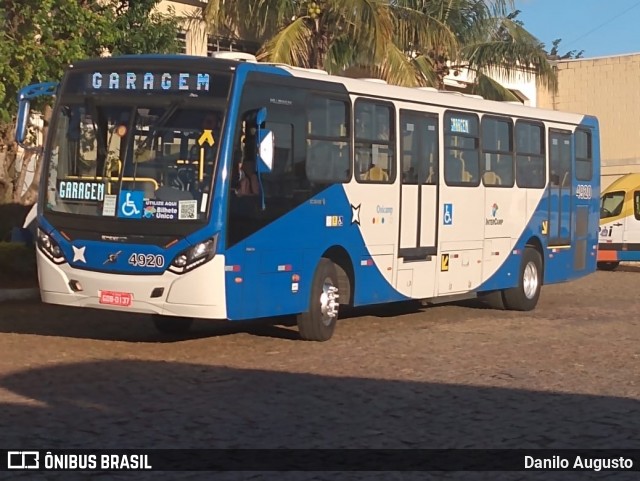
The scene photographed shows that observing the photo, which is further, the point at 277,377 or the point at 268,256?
the point at 268,256

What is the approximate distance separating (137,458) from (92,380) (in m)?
3.30

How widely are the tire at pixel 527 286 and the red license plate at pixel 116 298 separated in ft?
26.5

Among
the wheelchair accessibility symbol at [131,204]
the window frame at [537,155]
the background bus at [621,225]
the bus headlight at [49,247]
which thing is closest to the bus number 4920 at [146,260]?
the wheelchair accessibility symbol at [131,204]

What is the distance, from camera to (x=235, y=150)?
12.2 m

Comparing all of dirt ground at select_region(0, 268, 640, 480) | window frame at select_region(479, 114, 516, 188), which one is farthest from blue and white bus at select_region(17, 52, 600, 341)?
window frame at select_region(479, 114, 516, 188)

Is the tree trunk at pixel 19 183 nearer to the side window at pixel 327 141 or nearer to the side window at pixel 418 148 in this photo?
the side window at pixel 418 148

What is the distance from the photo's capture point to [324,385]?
1070 centimetres

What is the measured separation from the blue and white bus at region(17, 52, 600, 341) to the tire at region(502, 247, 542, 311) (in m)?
2.42

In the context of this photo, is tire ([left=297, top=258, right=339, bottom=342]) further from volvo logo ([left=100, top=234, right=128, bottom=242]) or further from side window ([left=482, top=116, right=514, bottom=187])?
side window ([left=482, top=116, right=514, bottom=187])

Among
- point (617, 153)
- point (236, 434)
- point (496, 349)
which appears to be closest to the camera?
point (236, 434)

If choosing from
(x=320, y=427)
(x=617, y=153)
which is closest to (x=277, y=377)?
(x=320, y=427)

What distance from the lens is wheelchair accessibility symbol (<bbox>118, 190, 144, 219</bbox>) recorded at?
39.7 ft

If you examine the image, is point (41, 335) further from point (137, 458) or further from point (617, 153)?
point (617, 153)

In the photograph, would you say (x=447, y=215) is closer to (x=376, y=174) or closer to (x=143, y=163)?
(x=376, y=174)
